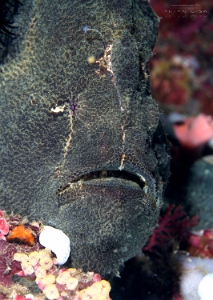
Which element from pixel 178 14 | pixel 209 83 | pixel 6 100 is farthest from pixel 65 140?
pixel 209 83

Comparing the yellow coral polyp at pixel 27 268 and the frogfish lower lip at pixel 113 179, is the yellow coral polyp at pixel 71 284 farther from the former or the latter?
the frogfish lower lip at pixel 113 179

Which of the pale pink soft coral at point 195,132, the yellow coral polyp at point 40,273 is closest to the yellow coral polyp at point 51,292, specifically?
the yellow coral polyp at point 40,273

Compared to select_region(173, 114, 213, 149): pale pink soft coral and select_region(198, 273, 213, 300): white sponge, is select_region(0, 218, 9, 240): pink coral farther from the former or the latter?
select_region(173, 114, 213, 149): pale pink soft coral

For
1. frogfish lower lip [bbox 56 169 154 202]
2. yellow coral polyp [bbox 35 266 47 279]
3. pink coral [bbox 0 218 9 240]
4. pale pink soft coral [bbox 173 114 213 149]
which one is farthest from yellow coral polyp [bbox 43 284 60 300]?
pale pink soft coral [bbox 173 114 213 149]

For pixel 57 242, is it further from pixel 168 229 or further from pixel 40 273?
pixel 168 229

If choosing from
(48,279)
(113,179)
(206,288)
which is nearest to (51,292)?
(48,279)
